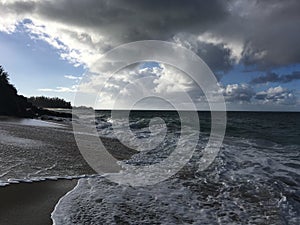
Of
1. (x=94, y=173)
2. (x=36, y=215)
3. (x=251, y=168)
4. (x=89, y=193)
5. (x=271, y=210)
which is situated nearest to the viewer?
(x=36, y=215)

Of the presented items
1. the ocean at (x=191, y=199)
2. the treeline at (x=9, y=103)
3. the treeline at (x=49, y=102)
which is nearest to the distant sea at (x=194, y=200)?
the ocean at (x=191, y=199)

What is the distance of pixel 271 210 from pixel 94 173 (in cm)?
434

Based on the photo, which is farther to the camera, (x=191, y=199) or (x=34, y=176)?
(x=34, y=176)

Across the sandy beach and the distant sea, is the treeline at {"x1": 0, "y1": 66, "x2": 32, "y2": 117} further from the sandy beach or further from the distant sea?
the distant sea

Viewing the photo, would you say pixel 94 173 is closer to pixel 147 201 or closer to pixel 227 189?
pixel 147 201

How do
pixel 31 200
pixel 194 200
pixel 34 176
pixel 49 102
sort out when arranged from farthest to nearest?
pixel 49 102, pixel 34 176, pixel 194 200, pixel 31 200

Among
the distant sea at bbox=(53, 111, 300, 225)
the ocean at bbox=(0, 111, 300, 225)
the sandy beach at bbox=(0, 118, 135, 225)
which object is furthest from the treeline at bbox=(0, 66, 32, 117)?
the distant sea at bbox=(53, 111, 300, 225)

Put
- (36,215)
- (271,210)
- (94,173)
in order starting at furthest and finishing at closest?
(94,173), (271,210), (36,215)

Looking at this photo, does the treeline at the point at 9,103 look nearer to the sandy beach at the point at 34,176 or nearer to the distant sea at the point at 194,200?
the sandy beach at the point at 34,176

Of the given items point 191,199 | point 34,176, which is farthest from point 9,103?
point 191,199

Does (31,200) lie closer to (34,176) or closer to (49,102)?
(34,176)

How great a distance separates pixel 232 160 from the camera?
35.4 ft

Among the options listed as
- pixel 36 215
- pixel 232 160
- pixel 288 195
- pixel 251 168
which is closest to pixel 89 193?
pixel 36 215

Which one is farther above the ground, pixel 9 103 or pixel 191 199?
pixel 9 103
